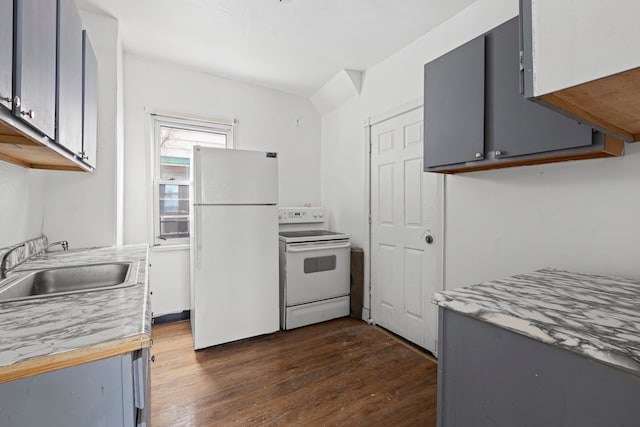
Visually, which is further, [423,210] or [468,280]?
[423,210]

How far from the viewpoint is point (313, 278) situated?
2.91 metres

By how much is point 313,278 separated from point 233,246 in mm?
889

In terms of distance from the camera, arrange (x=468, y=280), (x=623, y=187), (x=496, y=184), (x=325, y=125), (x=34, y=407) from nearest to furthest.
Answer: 1. (x=34, y=407)
2. (x=623, y=187)
3. (x=496, y=184)
4. (x=468, y=280)
5. (x=325, y=125)

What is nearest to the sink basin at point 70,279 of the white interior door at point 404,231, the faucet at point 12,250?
the faucet at point 12,250

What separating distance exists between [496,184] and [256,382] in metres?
2.12

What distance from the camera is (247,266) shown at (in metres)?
2.57

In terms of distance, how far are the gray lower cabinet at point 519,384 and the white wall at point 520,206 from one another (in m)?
1.00

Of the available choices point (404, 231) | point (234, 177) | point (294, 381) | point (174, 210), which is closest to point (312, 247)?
point (404, 231)

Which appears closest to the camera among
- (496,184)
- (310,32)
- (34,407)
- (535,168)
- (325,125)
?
(34,407)

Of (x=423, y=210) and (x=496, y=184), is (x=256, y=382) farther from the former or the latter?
(x=496, y=184)

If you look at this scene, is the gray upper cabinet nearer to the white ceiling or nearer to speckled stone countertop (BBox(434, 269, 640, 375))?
the white ceiling

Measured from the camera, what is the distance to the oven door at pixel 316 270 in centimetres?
283

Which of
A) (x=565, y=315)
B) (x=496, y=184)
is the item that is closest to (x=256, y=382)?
(x=565, y=315)

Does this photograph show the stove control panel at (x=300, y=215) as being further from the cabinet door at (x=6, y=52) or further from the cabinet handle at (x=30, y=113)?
the cabinet door at (x=6, y=52)
